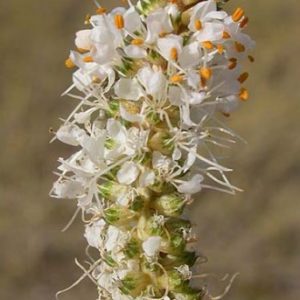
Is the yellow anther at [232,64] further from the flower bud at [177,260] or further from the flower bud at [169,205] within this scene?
the flower bud at [177,260]

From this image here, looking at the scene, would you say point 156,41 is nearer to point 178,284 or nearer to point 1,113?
point 178,284

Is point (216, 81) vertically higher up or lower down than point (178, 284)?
higher up

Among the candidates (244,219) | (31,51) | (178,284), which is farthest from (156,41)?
(31,51)

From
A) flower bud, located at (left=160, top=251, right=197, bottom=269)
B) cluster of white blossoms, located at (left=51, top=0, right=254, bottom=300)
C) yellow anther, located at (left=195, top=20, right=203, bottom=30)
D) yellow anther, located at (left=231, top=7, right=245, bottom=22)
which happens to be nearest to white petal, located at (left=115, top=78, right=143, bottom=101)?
cluster of white blossoms, located at (left=51, top=0, right=254, bottom=300)

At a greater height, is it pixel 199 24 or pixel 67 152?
pixel 67 152

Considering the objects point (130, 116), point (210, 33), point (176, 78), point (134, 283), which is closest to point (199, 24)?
point (210, 33)

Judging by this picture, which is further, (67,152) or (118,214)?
(67,152)

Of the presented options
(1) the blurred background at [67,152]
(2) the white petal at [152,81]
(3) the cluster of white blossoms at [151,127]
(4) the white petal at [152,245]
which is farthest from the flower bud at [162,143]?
(1) the blurred background at [67,152]

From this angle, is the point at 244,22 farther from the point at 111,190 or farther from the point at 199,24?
the point at 111,190
